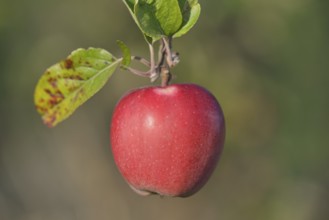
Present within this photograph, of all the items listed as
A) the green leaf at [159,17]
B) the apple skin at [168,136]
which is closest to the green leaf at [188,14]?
the green leaf at [159,17]

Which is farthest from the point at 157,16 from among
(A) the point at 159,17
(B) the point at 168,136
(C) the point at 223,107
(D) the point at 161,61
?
(C) the point at 223,107

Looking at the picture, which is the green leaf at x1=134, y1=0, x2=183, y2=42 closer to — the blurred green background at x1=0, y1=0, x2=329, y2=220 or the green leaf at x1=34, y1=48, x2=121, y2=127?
the green leaf at x1=34, y1=48, x2=121, y2=127

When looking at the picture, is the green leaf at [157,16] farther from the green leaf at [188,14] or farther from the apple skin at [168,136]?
the apple skin at [168,136]

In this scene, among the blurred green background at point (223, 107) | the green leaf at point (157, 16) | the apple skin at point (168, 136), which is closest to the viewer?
the green leaf at point (157, 16)

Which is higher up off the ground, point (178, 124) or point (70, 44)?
point (178, 124)

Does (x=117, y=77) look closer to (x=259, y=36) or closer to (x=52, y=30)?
(x=52, y=30)

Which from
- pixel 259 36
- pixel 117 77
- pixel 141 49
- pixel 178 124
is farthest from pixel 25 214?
pixel 178 124

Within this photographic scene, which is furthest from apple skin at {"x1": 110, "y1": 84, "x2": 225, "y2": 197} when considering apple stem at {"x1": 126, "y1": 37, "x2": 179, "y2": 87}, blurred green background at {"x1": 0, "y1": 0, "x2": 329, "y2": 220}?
blurred green background at {"x1": 0, "y1": 0, "x2": 329, "y2": 220}
